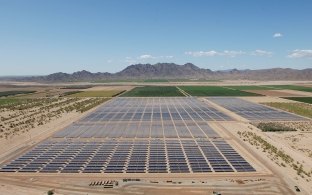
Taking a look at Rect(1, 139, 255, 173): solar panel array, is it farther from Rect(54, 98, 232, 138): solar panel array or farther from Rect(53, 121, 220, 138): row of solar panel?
Rect(54, 98, 232, 138): solar panel array

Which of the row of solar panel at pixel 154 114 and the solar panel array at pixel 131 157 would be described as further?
the row of solar panel at pixel 154 114

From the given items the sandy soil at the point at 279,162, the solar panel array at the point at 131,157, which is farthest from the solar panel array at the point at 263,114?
the solar panel array at the point at 131,157

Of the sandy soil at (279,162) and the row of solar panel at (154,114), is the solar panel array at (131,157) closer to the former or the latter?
the sandy soil at (279,162)

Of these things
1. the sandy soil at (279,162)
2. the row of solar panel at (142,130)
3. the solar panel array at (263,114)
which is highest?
the solar panel array at (263,114)

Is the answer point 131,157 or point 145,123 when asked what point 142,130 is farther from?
point 131,157

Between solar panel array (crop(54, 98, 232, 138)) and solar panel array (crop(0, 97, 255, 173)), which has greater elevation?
solar panel array (crop(54, 98, 232, 138))

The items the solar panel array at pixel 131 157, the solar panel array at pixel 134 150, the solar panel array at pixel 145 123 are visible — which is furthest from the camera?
the solar panel array at pixel 145 123

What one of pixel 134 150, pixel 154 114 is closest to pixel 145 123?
pixel 154 114

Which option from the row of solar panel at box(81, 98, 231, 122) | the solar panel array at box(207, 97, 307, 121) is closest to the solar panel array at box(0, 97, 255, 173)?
the row of solar panel at box(81, 98, 231, 122)
